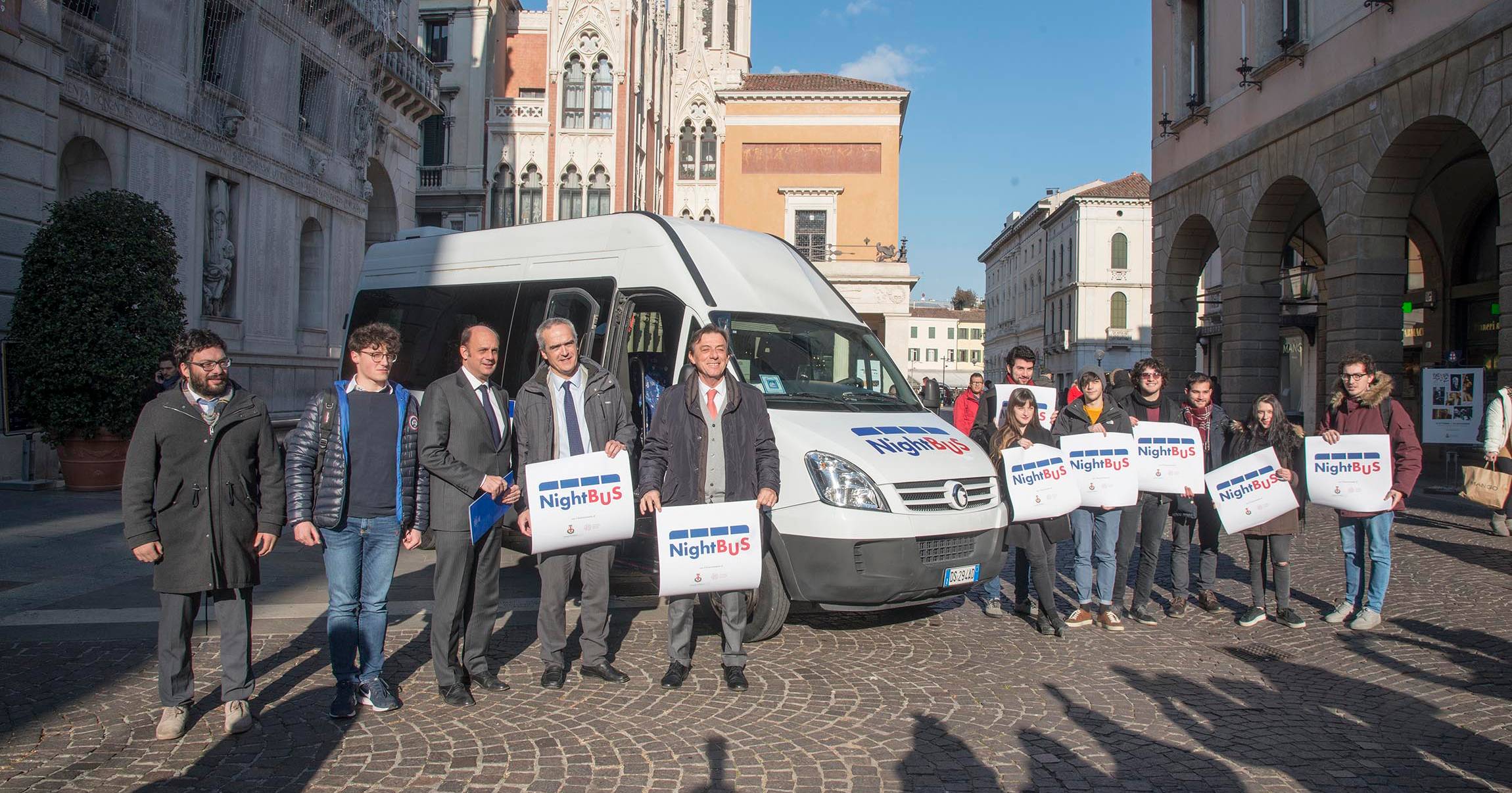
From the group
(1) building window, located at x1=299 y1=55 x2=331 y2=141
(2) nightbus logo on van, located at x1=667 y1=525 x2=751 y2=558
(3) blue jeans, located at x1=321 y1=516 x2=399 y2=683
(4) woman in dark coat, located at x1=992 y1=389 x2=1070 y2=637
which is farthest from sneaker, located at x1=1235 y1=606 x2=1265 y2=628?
(1) building window, located at x1=299 y1=55 x2=331 y2=141

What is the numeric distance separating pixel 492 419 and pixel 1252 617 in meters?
5.57

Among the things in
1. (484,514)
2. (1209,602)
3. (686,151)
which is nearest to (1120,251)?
(686,151)

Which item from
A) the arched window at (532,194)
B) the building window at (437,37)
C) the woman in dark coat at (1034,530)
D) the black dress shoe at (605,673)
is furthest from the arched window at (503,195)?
the black dress shoe at (605,673)

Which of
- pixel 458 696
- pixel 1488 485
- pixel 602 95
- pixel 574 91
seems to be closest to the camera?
pixel 458 696

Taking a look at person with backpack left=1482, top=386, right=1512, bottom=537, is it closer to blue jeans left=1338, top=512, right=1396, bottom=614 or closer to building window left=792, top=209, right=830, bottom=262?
blue jeans left=1338, top=512, right=1396, bottom=614

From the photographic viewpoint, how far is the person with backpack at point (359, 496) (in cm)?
490

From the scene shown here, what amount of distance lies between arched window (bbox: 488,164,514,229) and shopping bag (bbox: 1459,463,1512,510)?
38162 mm

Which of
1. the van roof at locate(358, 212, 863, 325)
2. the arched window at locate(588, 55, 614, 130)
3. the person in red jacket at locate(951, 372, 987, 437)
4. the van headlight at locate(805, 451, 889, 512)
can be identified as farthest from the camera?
the arched window at locate(588, 55, 614, 130)

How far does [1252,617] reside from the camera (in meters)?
7.25

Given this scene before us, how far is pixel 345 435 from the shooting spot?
496cm

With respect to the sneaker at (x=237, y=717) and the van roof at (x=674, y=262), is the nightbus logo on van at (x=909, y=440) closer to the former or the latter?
the van roof at (x=674, y=262)

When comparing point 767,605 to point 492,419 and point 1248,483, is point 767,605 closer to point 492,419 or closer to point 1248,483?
point 492,419

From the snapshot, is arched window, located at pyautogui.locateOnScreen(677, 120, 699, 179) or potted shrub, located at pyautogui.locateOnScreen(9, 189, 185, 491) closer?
potted shrub, located at pyautogui.locateOnScreen(9, 189, 185, 491)

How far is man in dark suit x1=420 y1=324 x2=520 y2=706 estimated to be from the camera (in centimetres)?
519
